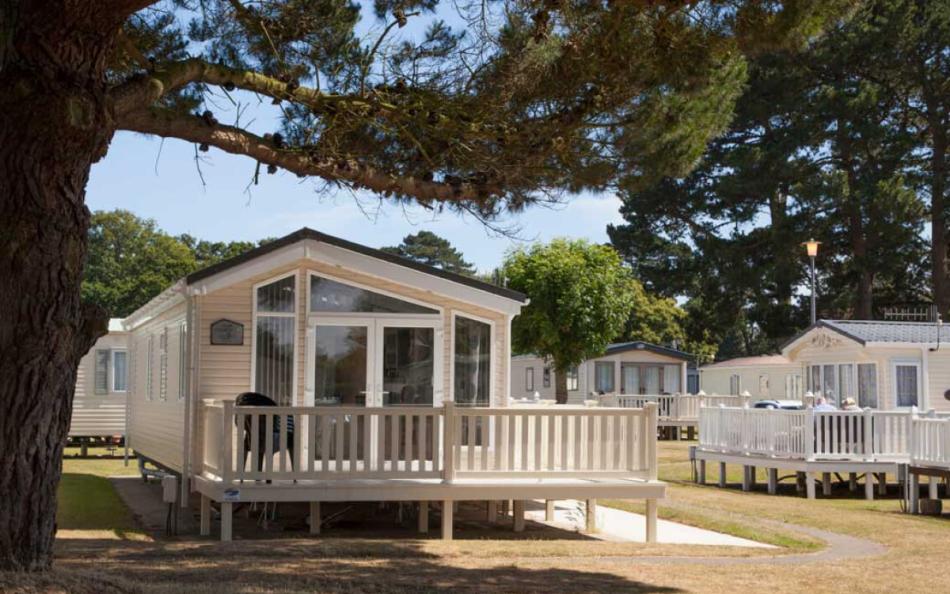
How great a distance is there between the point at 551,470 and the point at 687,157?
357cm

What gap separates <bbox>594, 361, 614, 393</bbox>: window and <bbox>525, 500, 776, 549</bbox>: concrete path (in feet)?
91.9

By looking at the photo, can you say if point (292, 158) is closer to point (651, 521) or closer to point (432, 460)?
point (432, 460)

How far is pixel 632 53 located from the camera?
10656 mm

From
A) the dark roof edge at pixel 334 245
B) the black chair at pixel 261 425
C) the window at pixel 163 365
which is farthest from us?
the window at pixel 163 365

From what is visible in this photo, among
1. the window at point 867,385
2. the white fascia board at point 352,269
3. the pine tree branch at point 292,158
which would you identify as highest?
the pine tree branch at point 292,158

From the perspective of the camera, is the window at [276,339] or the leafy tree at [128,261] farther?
the leafy tree at [128,261]

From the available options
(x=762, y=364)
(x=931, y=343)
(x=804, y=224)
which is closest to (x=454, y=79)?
(x=931, y=343)

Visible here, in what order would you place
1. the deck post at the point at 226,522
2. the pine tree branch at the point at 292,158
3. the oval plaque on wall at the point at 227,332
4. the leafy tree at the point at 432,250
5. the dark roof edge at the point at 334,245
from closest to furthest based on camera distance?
the pine tree branch at the point at 292,158 → the deck post at the point at 226,522 → the dark roof edge at the point at 334,245 → the oval plaque on wall at the point at 227,332 → the leafy tree at the point at 432,250

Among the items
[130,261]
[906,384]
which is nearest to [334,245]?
[906,384]

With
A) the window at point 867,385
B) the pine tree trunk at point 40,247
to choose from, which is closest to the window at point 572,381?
the window at point 867,385

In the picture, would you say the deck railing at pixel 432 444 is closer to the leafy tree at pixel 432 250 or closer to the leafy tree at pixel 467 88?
the leafy tree at pixel 467 88

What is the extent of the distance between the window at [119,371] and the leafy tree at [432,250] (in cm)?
6222

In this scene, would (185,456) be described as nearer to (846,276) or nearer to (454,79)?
(454,79)

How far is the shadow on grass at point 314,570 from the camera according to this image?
8.61m
